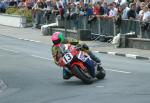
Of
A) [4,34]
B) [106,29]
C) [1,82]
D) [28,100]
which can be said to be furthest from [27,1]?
[28,100]

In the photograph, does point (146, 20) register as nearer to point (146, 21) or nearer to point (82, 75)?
point (146, 21)

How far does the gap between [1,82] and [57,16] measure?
794 inches

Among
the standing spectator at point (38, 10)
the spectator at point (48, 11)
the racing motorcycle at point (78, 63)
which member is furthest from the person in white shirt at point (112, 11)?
the racing motorcycle at point (78, 63)

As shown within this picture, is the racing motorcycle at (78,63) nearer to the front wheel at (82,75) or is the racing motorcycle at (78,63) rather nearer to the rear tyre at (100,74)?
the front wheel at (82,75)

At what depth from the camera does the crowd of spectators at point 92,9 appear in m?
28.6

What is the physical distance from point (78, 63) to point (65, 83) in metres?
0.81

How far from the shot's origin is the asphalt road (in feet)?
47.8

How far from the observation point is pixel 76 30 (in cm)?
3497

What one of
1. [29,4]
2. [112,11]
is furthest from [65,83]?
[29,4]

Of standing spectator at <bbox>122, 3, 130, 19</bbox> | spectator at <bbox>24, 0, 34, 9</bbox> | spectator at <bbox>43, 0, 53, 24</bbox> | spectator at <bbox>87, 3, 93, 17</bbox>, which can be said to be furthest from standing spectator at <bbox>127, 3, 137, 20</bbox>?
spectator at <bbox>24, 0, 34, 9</bbox>

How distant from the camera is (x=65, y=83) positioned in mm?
17781

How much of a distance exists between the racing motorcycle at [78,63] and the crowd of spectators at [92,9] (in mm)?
9902

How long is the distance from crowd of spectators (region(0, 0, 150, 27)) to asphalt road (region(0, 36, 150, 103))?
3.38 metres

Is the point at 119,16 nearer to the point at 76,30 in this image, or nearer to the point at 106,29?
the point at 106,29
